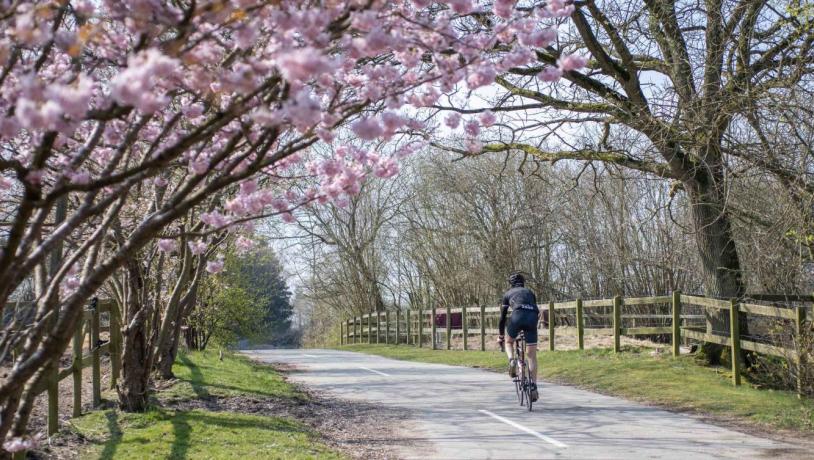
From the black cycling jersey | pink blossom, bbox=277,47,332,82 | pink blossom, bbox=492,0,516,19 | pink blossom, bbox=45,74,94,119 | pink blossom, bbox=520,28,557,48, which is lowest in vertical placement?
the black cycling jersey

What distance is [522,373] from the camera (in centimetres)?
1121

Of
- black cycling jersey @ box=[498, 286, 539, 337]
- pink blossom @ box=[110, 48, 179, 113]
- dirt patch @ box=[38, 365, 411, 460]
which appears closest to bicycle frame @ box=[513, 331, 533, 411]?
black cycling jersey @ box=[498, 286, 539, 337]

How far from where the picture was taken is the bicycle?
1100 cm

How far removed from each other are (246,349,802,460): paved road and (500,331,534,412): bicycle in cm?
19

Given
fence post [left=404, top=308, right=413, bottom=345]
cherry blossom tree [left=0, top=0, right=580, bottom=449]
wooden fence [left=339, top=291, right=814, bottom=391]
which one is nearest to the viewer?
cherry blossom tree [left=0, top=0, right=580, bottom=449]

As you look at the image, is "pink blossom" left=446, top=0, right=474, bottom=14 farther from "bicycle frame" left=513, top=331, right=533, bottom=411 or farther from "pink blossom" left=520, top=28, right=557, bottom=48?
"bicycle frame" left=513, top=331, right=533, bottom=411

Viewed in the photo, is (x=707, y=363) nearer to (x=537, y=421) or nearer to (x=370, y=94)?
(x=537, y=421)

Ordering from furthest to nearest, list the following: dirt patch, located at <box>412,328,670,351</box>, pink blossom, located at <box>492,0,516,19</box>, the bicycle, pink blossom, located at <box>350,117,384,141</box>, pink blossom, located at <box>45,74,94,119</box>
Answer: dirt patch, located at <box>412,328,670,351</box> < the bicycle < pink blossom, located at <box>492,0,516,19</box> < pink blossom, located at <box>350,117,384,141</box> < pink blossom, located at <box>45,74,94,119</box>

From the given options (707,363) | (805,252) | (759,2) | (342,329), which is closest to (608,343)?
(707,363)

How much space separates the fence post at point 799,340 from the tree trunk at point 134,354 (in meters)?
9.36

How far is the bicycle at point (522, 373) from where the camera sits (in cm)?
1100

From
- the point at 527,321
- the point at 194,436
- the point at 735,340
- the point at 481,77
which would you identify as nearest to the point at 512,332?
the point at 527,321

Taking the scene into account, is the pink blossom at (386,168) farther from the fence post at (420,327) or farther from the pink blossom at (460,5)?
the fence post at (420,327)

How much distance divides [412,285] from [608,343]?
21293 millimetres
